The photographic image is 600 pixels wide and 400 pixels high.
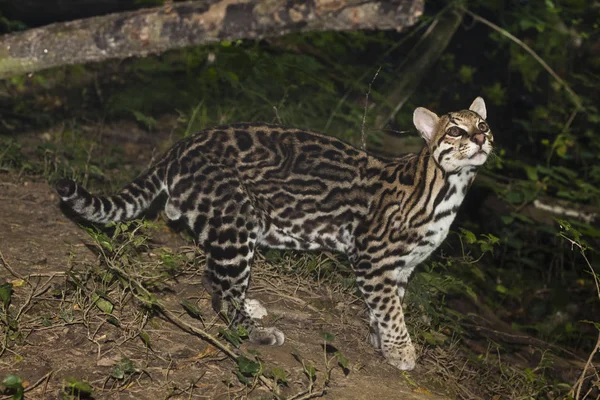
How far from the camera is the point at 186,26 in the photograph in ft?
19.4

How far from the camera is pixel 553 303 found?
831 centimetres

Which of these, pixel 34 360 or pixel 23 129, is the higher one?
pixel 34 360

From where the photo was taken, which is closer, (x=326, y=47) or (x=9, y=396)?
(x=9, y=396)

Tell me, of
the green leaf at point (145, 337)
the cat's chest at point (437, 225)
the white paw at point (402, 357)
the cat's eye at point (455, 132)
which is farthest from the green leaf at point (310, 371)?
the cat's eye at point (455, 132)

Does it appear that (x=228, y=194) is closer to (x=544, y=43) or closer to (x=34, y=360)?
(x=34, y=360)

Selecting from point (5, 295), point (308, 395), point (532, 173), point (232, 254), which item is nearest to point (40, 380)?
point (5, 295)

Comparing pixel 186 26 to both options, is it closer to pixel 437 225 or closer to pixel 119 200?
pixel 119 200

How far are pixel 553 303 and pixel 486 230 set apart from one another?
4.46ft

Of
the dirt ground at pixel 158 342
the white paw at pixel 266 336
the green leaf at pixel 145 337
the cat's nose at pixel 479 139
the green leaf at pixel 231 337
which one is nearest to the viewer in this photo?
the dirt ground at pixel 158 342

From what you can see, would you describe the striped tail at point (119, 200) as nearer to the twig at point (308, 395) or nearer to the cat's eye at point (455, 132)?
the twig at point (308, 395)

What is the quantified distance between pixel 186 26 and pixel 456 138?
2062 millimetres

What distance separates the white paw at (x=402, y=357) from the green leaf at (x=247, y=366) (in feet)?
4.09

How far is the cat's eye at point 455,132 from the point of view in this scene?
5418 millimetres

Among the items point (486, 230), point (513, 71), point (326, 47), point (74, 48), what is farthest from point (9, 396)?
point (513, 71)
